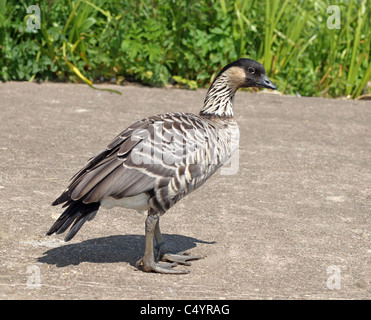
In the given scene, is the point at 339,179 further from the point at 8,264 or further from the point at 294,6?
the point at 294,6

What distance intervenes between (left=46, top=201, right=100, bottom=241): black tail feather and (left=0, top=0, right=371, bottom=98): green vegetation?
219 inches

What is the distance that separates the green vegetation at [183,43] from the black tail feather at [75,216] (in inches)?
219

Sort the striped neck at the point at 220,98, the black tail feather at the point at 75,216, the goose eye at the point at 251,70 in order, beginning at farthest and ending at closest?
the goose eye at the point at 251,70 < the striped neck at the point at 220,98 < the black tail feather at the point at 75,216

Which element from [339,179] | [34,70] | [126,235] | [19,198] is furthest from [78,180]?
[34,70]

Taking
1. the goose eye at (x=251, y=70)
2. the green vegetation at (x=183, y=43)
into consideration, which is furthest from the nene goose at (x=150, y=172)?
the green vegetation at (x=183, y=43)

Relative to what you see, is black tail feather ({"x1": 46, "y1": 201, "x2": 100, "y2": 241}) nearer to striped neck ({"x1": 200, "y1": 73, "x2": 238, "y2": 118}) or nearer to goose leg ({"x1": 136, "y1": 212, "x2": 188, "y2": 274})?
goose leg ({"x1": 136, "y1": 212, "x2": 188, "y2": 274})

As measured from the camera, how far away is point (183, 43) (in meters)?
10.2

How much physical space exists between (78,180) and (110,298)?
89cm

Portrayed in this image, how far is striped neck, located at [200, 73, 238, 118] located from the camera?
550 centimetres

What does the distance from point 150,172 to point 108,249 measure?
92cm

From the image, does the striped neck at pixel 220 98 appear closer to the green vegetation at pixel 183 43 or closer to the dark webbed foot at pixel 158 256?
the dark webbed foot at pixel 158 256

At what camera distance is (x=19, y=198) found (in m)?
6.05

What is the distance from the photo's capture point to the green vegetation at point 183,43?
9.96 meters

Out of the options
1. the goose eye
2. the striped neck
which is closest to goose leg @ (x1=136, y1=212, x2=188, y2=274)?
the striped neck
